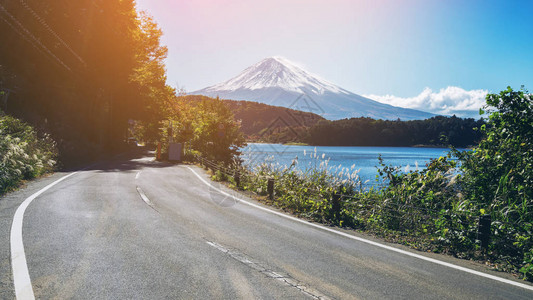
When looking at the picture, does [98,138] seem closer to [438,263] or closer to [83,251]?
[83,251]

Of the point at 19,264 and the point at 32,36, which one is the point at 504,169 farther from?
the point at 32,36

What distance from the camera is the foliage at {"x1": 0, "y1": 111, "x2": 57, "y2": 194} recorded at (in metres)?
10.9

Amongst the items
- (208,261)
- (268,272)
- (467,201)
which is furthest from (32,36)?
(467,201)

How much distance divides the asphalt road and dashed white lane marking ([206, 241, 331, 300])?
0.01 meters

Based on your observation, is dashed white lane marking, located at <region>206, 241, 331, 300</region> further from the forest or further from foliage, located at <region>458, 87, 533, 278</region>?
foliage, located at <region>458, 87, 533, 278</region>

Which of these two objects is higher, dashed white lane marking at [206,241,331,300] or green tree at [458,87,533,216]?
green tree at [458,87,533,216]

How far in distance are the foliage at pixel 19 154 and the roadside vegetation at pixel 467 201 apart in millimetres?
10265

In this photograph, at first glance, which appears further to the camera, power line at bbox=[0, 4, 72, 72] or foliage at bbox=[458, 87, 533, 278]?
power line at bbox=[0, 4, 72, 72]

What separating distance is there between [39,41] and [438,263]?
3232cm

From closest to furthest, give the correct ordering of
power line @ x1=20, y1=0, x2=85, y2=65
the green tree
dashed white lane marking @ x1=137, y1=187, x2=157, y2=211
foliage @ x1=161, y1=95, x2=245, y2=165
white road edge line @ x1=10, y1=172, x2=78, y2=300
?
white road edge line @ x1=10, y1=172, x2=78, y2=300
the green tree
dashed white lane marking @ x1=137, y1=187, x2=157, y2=211
foliage @ x1=161, y1=95, x2=245, y2=165
power line @ x1=20, y1=0, x2=85, y2=65

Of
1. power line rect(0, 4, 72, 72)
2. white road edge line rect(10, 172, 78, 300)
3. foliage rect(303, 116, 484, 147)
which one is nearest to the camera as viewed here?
white road edge line rect(10, 172, 78, 300)

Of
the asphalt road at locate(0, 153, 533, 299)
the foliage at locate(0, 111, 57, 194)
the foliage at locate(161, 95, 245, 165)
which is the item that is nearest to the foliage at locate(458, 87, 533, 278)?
the asphalt road at locate(0, 153, 533, 299)

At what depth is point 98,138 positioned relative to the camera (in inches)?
1318

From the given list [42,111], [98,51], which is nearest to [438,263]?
[42,111]
